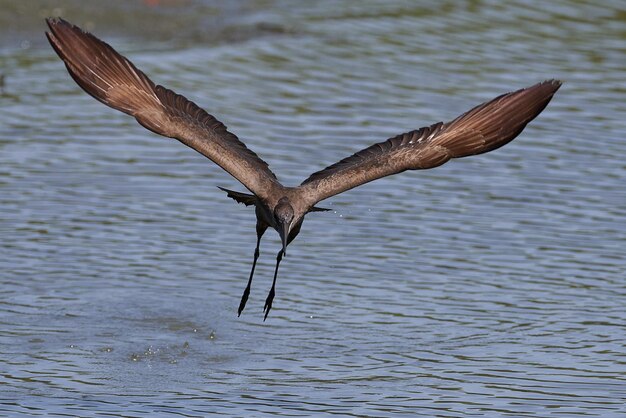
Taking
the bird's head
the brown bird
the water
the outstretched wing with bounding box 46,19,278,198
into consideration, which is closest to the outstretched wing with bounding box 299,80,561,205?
the brown bird

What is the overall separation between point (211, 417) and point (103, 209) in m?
3.96

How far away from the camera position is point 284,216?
8906 mm

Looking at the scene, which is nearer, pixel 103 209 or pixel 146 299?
pixel 146 299

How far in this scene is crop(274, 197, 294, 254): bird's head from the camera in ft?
29.2

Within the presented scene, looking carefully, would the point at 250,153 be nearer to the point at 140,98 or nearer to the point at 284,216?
the point at 284,216

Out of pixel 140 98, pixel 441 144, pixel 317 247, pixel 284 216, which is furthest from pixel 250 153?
pixel 317 247

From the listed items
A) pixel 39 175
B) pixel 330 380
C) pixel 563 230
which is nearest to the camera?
pixel 330 380

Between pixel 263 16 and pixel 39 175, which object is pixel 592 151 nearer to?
pixel 39 175

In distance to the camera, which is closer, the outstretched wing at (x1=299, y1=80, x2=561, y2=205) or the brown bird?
the brown bird

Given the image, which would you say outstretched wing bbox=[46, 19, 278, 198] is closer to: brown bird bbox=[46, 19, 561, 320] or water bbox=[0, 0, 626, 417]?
brown bird bbox=[46, 19, 561, 320]

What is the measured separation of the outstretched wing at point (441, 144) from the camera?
8.85m

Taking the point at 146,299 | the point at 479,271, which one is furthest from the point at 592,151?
the point at 146,299

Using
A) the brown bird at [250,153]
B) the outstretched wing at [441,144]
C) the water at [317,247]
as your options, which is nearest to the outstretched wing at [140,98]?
the brown bird at [250,153]

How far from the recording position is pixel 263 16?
19109 millimetres
